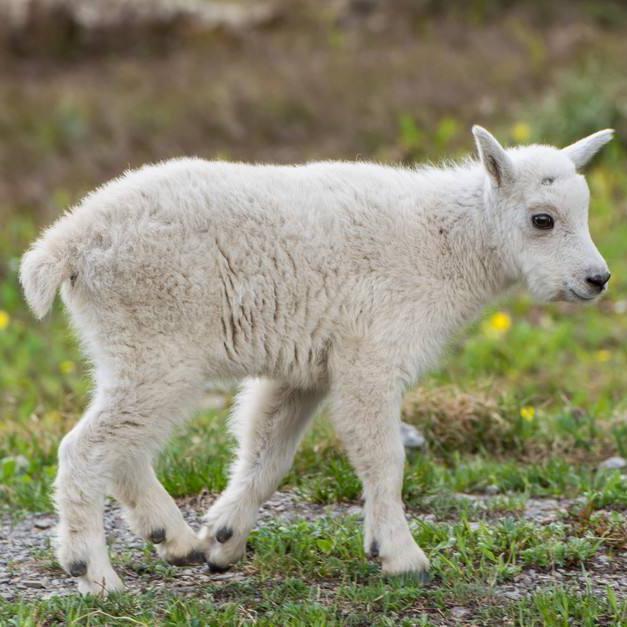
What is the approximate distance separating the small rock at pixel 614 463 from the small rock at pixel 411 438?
46.5 inches

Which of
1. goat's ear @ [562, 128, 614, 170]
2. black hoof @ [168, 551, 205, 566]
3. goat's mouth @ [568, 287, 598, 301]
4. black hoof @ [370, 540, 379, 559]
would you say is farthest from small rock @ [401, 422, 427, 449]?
goat's ear @ [562, 128, 614, 170]

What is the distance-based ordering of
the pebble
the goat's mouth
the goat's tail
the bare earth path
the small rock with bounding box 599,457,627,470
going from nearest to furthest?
the goat's tail < the bare earth path < the goat's mouth < the pebble < the small rock with bounding box 599,457,627,470

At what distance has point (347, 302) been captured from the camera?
20.3 ft

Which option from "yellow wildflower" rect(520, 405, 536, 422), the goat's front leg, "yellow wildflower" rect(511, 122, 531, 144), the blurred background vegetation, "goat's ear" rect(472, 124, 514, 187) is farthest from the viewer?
"yellow wildflower" rect(511, 122, 531, 144)

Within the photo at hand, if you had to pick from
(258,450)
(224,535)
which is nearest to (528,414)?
(258,450)

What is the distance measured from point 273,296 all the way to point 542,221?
4.97 feet

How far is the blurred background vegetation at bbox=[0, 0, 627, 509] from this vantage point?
27.5ft

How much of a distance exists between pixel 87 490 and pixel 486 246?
97.1 inches

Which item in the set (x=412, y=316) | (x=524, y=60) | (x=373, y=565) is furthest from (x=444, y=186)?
(x=524, y=60)

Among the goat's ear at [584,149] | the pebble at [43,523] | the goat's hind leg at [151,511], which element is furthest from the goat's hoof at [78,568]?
the goat's ear at [584,149]

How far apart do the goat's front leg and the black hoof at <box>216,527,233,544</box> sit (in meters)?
0.73

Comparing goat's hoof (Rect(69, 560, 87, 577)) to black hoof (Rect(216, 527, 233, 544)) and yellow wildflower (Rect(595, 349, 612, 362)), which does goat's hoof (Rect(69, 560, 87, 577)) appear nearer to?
black hoof (Rect(216, 527, 233, 544))

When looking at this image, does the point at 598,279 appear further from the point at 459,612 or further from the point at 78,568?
the point at 78,568

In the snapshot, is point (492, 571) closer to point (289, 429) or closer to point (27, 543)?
point (289, 429)
